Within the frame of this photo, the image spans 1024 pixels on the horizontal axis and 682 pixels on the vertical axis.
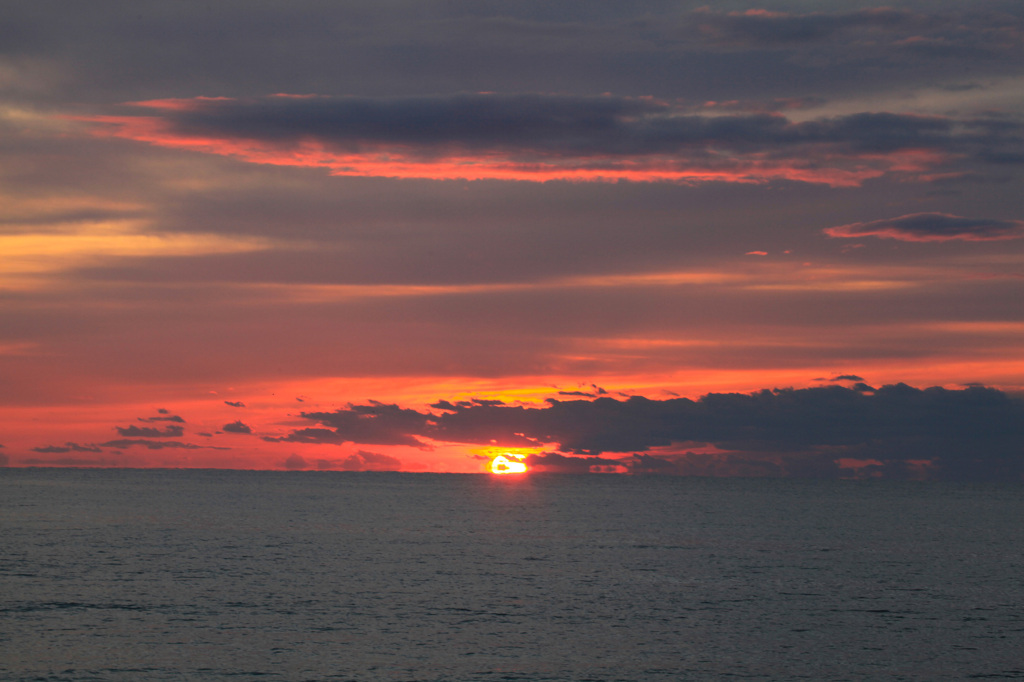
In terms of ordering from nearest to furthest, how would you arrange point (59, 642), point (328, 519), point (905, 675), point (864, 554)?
point (905, 675) < point (59, 642) < point (864, 554) < point (328, 519)

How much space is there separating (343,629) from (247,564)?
41548 millimetres

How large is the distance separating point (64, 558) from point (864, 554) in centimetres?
9878

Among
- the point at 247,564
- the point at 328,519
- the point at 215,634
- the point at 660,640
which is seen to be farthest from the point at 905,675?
the point at 328,519

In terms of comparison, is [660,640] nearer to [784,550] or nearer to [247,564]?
[247,564]

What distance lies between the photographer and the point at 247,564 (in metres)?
104

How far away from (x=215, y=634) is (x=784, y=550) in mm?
89554

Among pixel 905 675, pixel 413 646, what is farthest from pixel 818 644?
pixel 413 646

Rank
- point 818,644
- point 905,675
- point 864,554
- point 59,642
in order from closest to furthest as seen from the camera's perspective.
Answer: point 905,675 < point 59,642 < point 818,644 < point 864,554

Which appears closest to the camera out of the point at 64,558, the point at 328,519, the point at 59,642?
the point at 59,642

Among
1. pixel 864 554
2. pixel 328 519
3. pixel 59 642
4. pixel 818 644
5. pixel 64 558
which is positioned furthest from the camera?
pixel 328 519

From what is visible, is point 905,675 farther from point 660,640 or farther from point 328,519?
point 328,519

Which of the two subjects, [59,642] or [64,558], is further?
[64,558]

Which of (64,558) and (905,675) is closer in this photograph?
(905,675)

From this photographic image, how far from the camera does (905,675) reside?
56.0m
